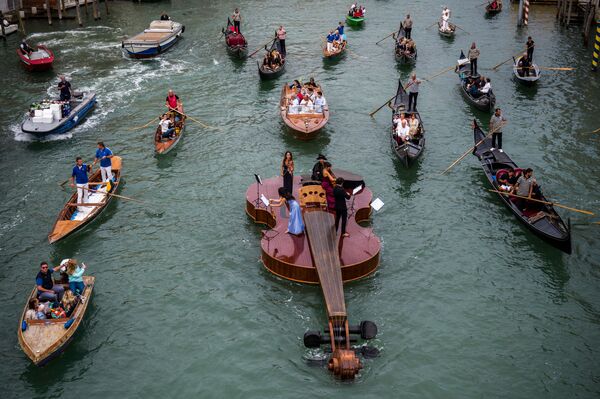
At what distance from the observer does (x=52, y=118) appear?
26.3 meters

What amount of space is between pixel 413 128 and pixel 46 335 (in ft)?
53.6

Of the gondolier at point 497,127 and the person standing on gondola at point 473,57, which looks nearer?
the gondolier at point 497,127

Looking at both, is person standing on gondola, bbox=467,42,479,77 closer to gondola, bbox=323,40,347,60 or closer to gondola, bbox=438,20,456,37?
gondola, bbox=323,40,347,60

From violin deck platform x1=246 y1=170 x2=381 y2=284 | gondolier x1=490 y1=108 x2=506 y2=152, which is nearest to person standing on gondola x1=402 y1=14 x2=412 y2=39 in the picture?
gondolier x1=490 y1=108 x2=506 y2=152

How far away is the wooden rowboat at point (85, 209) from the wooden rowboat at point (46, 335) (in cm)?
425

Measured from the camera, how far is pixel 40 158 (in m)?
24.8

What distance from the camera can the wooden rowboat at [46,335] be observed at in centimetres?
1413

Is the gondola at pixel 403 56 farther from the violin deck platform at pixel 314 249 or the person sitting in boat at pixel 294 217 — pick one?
the person sitting in boat at pixel 294 217

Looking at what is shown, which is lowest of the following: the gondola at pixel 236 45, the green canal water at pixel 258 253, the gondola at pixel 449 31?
the green canal water at pixel 258 253

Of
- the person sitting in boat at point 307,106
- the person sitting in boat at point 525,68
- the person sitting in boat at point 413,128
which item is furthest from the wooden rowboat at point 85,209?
the person sitting in boat at point 525,68

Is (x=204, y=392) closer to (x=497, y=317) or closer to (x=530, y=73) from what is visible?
(x=497, y=317)

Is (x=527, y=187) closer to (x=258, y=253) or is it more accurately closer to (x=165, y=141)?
(x=258, y=253)

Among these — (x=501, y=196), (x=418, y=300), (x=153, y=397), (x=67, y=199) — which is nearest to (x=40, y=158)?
(x=67, y=199)

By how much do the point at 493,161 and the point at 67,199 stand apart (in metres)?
16.1
